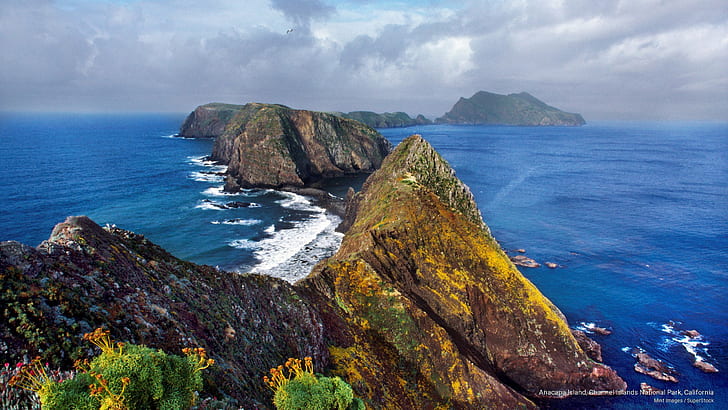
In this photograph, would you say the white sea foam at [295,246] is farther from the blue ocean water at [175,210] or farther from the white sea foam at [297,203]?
the white sea foam at [297,203]

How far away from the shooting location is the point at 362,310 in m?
26.8

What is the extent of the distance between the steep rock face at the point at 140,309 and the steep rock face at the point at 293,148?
85.7 meters

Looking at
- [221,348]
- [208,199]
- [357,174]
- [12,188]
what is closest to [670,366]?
[221,348]

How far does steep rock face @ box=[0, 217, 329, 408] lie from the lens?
31.9 feet

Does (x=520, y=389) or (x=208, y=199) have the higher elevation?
(x=208, y=199)

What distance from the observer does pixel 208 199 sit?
89125 mm

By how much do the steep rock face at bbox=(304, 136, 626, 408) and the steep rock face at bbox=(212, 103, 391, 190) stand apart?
70.0 meters

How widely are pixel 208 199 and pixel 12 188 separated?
47.2 m

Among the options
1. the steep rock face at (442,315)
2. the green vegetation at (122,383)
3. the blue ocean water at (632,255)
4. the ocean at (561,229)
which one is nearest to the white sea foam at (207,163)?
the ocean at (561,229)

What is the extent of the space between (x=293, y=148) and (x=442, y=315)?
92915 mm

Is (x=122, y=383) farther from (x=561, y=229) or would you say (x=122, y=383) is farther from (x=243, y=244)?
(x=561, y=229)

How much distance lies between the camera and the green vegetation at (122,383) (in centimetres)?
704

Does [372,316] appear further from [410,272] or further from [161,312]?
[161,312]

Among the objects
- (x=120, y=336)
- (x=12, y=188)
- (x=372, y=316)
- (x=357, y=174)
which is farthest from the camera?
(x=357, y=174)
